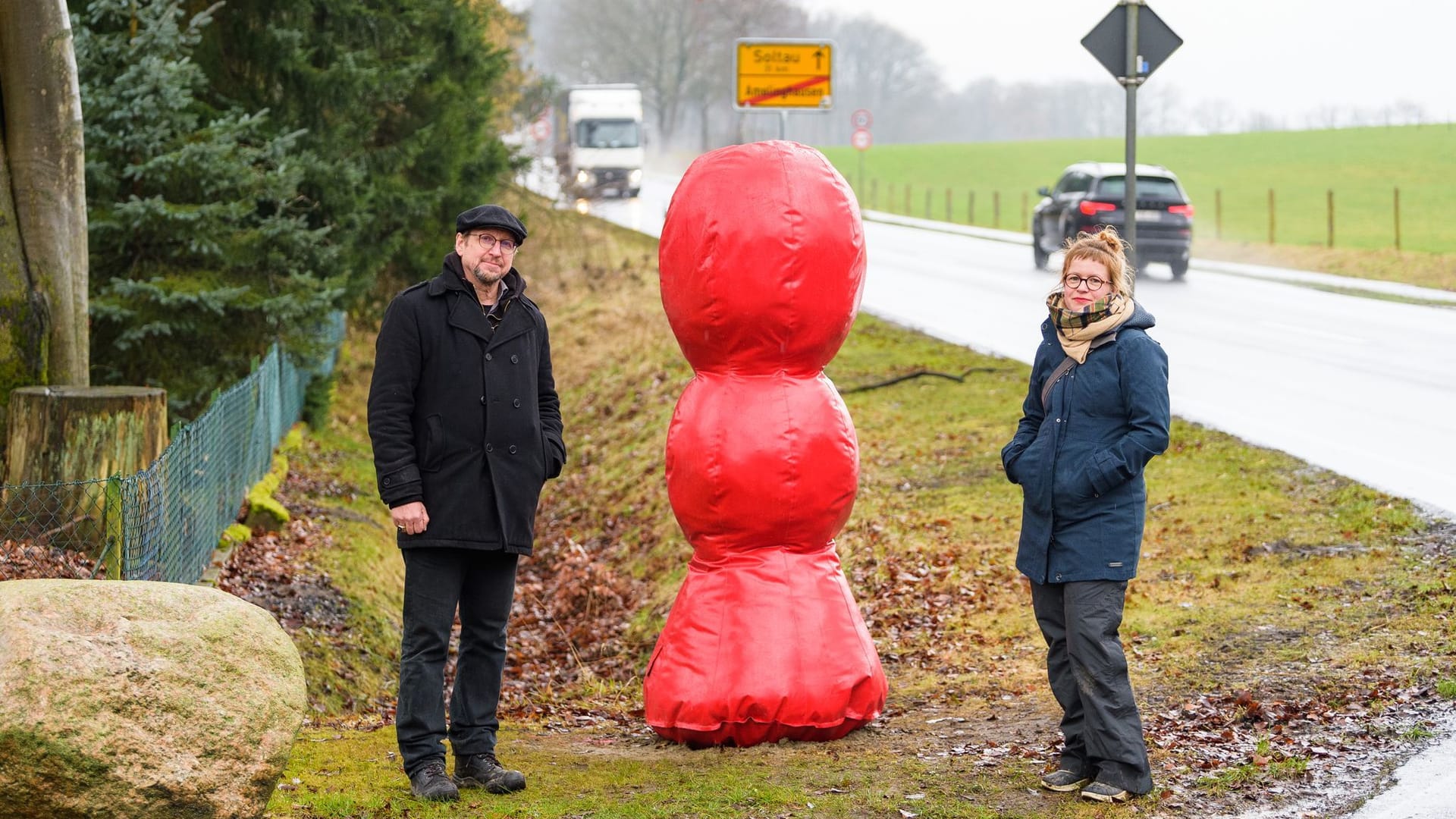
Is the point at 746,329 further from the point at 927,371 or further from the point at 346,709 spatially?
the point at 927,371

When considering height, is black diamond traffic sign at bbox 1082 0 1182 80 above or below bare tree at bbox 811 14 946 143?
below

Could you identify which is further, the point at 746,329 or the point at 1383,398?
the point at 1383,398

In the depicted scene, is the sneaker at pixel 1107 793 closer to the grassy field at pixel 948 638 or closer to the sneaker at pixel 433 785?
the grassy field at pixel 948 638

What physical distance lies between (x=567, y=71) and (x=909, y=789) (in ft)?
276

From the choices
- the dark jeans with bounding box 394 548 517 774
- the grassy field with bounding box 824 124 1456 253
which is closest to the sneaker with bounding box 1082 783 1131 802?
the dark jeans with bounding box 394 548 517 774

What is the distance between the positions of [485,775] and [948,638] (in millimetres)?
3402

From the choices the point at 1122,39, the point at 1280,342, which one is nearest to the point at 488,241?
the point at 1122,39

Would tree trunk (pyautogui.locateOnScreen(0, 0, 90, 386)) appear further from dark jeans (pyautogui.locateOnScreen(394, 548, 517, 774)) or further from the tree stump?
dark jeans (pyautogui.locateOnScreen(394, 548, 517, 774))

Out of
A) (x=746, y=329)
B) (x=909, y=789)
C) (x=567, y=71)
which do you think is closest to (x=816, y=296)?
(x=746, y=329)

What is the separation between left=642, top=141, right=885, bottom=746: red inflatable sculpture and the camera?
6.32 meters

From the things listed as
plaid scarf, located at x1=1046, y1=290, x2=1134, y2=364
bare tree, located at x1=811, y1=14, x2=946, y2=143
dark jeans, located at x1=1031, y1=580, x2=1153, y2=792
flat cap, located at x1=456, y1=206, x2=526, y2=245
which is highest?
bare tree, located at x1=811, y1=14, x2=946, y2=143

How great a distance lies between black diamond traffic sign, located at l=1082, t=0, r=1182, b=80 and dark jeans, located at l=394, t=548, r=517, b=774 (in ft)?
21.2

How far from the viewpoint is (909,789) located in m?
5.46

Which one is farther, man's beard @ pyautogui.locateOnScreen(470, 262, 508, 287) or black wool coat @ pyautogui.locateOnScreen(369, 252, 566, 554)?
man's beard @ pyautogui.locateOnScreen(470, 262, 508, 287)
